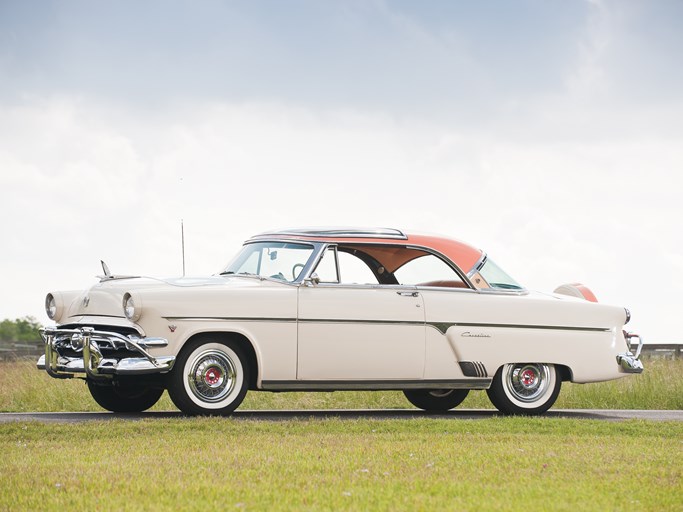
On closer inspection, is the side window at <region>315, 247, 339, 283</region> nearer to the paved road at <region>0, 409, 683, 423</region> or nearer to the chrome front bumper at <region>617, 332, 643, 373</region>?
the paved road at <region>0, 409, 683, 423</region>

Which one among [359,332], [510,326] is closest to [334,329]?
[359,332]

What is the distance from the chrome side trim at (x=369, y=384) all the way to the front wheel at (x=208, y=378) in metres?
0.30

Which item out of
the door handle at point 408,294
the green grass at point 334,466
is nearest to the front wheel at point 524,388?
the door handle at point 408,294

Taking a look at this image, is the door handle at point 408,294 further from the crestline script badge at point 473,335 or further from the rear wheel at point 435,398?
the rear wheel at point 435,398

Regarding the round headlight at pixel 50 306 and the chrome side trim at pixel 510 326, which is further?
the chrome side trim at pixel 510 326

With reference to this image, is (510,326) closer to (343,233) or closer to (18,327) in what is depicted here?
(343,233)

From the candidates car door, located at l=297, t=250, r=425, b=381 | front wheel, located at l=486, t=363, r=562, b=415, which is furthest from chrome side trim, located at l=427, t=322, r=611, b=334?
front wheel, located at l=486, t=363, r=562, b=415

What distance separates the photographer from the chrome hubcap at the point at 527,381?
11977mm

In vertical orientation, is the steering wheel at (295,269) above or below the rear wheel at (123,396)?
above

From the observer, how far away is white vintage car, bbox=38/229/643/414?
10273 mm

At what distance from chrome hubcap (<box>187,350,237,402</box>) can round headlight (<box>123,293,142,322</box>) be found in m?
0.71

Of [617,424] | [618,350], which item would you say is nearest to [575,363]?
[618,350]

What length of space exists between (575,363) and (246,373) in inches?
153

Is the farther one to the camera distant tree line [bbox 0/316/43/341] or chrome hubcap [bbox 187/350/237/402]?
distant tree line [bbox 0/316/43/341]
